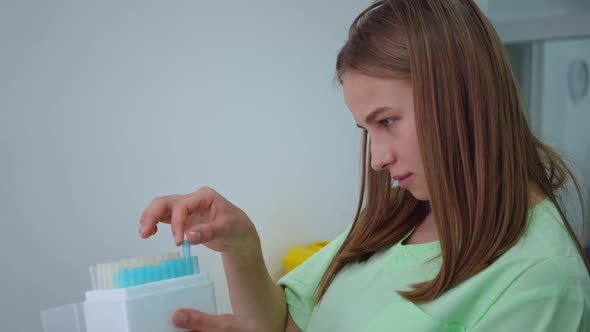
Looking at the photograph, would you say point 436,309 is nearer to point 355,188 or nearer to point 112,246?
point 112,246

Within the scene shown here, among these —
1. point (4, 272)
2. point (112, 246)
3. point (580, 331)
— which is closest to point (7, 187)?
point (4, 272)

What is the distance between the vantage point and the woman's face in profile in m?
0.77

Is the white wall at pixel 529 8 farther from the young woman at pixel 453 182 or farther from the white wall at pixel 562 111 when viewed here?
the young woman at pixel 453 182

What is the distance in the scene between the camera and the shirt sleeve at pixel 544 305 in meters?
0.69

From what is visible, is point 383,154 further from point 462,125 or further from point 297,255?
point 297,255

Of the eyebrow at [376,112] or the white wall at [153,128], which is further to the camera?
the white wall at [153,128]

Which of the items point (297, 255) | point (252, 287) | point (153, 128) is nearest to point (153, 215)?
point (252, 287)

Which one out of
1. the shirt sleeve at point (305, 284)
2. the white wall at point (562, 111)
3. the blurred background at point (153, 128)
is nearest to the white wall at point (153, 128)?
the blurred background at point (153, 128)

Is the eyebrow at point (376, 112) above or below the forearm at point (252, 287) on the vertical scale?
above

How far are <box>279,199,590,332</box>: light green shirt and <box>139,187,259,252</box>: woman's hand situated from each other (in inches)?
6.6

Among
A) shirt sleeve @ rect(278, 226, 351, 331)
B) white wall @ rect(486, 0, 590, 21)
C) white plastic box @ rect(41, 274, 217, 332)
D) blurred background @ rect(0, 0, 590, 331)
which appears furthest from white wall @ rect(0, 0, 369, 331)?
white wall @ rect(486, 0, 590, 21)

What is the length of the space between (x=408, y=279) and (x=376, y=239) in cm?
11

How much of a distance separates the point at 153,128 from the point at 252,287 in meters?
0.61

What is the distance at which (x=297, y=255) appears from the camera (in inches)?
64.2
